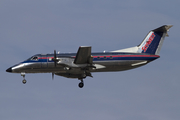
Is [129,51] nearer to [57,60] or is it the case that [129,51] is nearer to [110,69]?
[110,69]

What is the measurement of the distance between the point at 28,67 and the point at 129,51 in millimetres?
12129

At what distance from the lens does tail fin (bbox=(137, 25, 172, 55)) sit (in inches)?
1240

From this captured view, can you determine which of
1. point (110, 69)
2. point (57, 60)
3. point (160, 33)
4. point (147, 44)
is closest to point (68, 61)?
point (57, 60)

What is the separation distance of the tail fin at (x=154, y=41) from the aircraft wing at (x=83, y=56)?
23.8ft

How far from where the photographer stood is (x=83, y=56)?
1075 inches

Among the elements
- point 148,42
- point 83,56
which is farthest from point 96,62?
point 148,42

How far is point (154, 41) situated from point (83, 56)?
10.0m

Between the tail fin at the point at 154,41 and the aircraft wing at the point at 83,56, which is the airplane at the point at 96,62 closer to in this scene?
the tail fin at the point at 154,41

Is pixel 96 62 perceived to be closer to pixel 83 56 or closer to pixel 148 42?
pixel 83 56

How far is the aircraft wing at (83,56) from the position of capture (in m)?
26.3

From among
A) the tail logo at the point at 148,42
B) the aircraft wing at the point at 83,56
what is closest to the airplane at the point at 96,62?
the tail logo at the point at 148,42

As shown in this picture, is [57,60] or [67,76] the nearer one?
[57,60]

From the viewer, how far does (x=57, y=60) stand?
27703 millimetres

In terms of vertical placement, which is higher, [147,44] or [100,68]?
[147,44]
